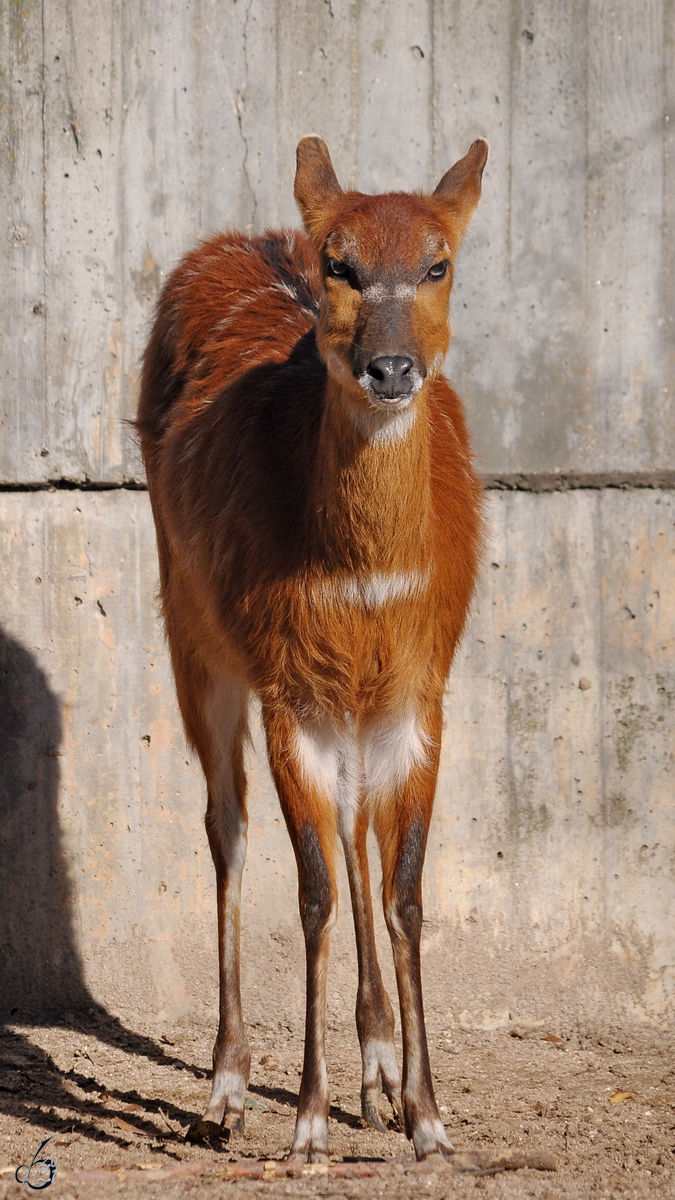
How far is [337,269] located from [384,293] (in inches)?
5.9

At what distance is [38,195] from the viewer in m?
4.73

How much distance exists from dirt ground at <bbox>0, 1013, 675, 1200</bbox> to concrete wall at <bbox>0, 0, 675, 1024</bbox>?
0.77 feet

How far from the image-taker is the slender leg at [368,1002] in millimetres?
3887

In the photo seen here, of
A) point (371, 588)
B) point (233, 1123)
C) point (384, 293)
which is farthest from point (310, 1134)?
point (384, 293)

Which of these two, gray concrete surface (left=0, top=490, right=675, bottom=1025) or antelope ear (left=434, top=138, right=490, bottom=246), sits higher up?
antelope ear (left=434, top=138, right=490, bottom=246)

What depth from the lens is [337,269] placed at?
9.91 ft

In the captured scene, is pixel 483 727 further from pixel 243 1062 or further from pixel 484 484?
pixel 243 1062

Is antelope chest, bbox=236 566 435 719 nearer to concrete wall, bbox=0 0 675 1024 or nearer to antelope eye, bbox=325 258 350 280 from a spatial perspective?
antelope eye, bbox=325 258 350 280

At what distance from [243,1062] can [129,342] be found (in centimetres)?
254

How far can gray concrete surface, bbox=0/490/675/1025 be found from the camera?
4.76m

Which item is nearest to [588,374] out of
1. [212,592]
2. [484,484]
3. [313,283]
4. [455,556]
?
[484,484]

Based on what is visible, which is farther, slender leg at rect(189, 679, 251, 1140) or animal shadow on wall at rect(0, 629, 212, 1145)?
animal shadow on wall at rect(0, 629, 212, 1145)

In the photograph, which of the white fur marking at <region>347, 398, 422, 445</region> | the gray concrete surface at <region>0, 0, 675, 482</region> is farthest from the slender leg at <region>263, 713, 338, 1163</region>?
the gray concrete surface at <region>0, 0, 675, 482</region>

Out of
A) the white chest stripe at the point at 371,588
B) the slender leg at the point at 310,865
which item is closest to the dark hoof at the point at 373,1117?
the slender leg at the point at 310,865
